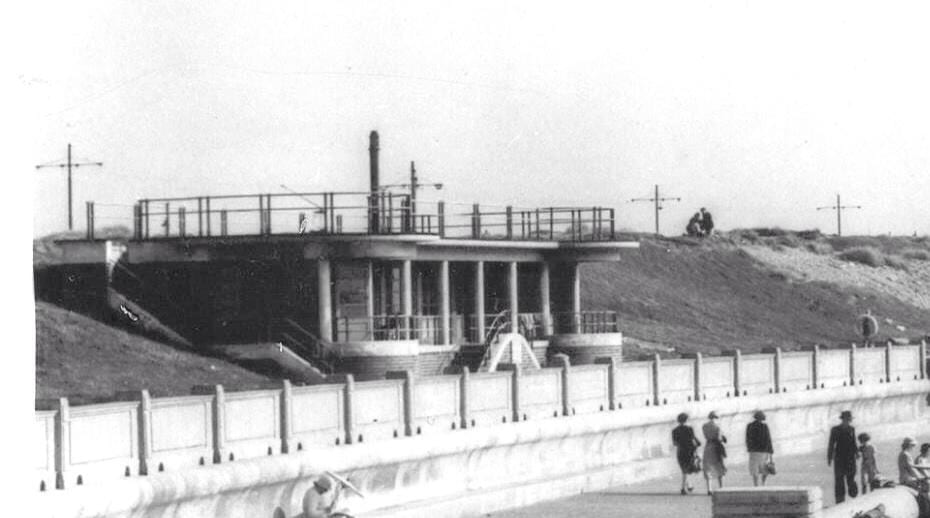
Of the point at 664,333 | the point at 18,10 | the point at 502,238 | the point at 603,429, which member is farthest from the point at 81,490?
the point at 664,333

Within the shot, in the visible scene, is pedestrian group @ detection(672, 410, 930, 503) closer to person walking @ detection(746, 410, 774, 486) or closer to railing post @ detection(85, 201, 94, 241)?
person walking @ detection(746, 410, 774, 486)

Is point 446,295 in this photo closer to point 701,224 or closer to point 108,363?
point 108,363

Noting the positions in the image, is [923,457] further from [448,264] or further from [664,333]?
[664,333]

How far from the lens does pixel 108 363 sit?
121 ft

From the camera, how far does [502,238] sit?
47.8 meters

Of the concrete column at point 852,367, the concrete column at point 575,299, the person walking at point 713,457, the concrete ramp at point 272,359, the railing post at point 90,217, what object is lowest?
the person walking at point 713,457

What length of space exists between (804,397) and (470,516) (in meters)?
15.2

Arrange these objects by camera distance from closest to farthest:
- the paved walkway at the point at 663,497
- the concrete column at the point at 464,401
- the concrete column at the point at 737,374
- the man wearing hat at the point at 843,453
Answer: the man wearing hat at the point at 843,453, the concrete column at the point at 464,401, the paved walkway at the point at 663,497, the concrete column at the point at 737,374

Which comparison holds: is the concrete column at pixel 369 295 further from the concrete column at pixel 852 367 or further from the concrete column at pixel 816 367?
the concrete column at pixel 852 367

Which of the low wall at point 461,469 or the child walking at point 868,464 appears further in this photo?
the child walking at point 868,464

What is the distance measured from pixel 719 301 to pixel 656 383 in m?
57.1

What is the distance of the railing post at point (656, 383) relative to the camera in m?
31.8

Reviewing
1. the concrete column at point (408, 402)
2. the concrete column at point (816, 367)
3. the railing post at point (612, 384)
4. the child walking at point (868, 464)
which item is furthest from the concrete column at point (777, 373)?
the concrete column at point (408, 402)

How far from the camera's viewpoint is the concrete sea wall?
17.2m
